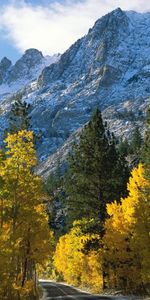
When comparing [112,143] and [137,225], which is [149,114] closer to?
[112,143]

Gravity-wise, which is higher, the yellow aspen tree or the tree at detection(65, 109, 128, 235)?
the tree at detection(65, 109, 128, 235)

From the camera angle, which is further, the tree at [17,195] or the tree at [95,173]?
the tree at [95,173]

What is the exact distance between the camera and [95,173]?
171 ft

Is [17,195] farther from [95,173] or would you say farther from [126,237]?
[95,173]

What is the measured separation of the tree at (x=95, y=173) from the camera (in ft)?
170

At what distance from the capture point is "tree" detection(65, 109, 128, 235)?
170 feet

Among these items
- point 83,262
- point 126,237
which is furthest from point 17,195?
point 83,262

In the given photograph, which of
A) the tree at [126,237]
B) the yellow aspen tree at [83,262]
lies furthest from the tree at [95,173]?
the tree at [126,237]

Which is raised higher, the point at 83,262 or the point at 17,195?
the point at 17,195

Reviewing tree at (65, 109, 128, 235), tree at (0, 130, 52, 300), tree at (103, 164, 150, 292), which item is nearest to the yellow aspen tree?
tree at (65, 109, 128, 235)

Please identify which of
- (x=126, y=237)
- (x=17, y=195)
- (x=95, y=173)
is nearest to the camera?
(x=17, y=195)

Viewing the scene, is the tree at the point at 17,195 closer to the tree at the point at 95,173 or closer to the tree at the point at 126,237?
the tree at the point at 126,237

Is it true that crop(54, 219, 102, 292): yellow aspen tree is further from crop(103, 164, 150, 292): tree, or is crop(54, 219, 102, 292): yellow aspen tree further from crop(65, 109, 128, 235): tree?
crop(103, 164, 150, 292): tree

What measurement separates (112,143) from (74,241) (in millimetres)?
17758
